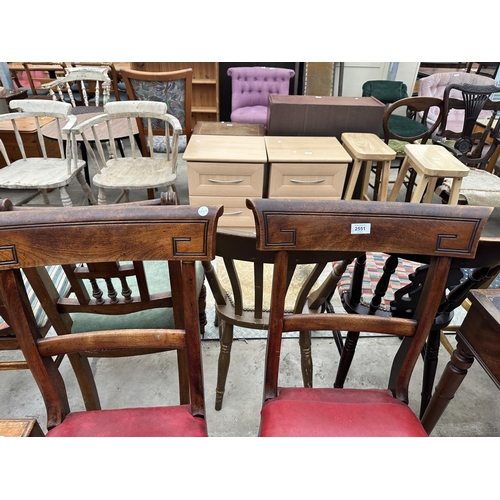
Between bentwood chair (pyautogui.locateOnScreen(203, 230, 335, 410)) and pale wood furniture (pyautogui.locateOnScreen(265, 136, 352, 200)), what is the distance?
992 millimetres

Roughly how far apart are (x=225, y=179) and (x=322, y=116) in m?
1.00

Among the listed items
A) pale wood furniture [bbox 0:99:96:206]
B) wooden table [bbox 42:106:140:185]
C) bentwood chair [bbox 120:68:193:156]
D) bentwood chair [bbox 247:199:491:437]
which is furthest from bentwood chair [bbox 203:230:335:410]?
wooden table [bbox 42:106:140:185]

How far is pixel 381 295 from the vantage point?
1.21 meters

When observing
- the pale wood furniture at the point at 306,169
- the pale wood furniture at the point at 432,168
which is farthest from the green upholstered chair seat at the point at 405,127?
the pale wood furniture at the point at 306,169

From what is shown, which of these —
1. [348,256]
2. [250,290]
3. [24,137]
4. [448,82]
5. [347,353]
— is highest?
[448,82]

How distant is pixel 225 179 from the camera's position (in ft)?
7.33

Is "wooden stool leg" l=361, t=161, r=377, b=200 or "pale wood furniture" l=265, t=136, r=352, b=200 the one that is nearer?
"pale wood furniture" l=265, t=136, r=352, b=200

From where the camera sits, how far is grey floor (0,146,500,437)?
134 centimetres

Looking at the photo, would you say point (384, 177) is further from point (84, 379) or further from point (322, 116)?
point (84, 379)

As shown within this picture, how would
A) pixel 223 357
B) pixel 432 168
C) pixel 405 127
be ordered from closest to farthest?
1. pixel 223 357
2. pixel 432 168
3. pixel 405 127

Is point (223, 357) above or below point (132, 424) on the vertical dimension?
below

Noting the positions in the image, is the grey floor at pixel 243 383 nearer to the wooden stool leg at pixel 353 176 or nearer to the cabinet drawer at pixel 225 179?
the cabinet drawer at pixel 225 179

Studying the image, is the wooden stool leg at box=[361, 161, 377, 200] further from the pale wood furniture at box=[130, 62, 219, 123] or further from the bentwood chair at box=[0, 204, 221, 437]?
the pale wood furniture at box=[130, 62, 219, 123]

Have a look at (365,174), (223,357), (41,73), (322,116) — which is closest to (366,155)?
(365,174)
